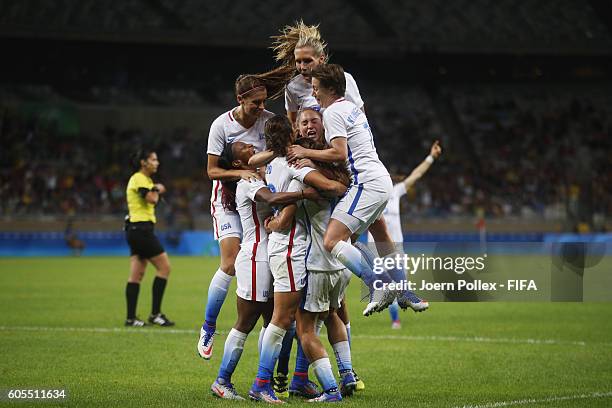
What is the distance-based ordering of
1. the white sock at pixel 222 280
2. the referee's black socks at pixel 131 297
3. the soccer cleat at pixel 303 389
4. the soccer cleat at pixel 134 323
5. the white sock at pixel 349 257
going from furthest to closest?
1. the referee's black socks at pixel 131 297
2. the soccer cleat at pixel 134 323
3. the white sock at pixel 222 280
4. the soccer cleat at pixel 303 389
5. the white sock at pixel 349 257

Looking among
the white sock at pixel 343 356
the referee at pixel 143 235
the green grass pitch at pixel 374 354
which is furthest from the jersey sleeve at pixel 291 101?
the referee at pixel 143 235

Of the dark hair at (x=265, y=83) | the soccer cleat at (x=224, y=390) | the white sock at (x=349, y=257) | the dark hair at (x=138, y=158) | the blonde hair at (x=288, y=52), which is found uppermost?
the blonde hair at (x=288, y=52)

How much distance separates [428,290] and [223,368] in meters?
1.86

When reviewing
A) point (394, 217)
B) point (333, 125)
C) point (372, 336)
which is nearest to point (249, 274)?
point (333, 125)

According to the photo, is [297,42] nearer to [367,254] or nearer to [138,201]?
[367,254]

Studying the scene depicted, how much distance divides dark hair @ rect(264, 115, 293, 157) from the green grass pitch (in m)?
2.03

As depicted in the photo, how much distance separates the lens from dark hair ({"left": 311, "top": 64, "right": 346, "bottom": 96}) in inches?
304

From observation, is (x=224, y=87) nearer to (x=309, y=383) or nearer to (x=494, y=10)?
(x=494, y=10)

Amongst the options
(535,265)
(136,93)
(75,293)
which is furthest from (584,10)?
(535,265)

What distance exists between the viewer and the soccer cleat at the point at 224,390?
7.78 m

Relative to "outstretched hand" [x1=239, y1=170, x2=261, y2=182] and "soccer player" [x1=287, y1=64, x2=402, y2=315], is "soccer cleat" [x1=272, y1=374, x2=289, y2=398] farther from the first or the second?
"outstretched hand" [x1=239, y1=170, x2=261, y2=182]

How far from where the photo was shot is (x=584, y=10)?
38.3 m

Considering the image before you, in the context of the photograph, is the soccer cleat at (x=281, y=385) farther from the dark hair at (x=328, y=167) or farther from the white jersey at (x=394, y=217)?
the white jersey at (x=394, y=217)

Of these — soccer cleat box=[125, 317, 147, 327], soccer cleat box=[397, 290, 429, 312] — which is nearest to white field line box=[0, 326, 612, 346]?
soccer cleat box=[125, 317, 147, 327]
